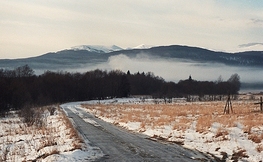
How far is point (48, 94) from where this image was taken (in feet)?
375

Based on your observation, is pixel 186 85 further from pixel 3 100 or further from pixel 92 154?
pixel 92 154

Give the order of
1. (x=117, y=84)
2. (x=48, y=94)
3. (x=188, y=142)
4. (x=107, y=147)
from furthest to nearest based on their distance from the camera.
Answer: (x=117, y=84), (x=48, y=94), (x=188, y=142), (x=107, y=147)

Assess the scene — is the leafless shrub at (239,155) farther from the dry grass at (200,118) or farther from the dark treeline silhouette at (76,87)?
the dark treeline silhouette at (76,87)

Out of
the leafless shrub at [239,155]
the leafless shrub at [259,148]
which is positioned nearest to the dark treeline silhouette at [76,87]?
the leafless shrub at [239,155]

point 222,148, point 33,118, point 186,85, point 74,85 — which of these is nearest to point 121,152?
point 222,148

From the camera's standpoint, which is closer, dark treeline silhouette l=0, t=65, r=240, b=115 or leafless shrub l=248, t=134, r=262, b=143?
leafless shrub l=248, t=134, r=262, b=143

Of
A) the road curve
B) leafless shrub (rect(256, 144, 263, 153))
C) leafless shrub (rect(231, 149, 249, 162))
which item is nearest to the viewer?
leafless shrub (rect(231, 149, 249, 162))

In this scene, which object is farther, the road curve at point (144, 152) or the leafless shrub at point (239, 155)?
the road curve at point (144, 152)

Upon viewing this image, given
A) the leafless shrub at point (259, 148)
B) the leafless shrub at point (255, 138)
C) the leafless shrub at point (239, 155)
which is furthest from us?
the leafless shrub at point (255, 138)

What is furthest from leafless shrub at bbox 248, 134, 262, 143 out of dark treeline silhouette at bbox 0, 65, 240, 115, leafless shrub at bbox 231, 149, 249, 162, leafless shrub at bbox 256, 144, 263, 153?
dark treeline silhouette at bbox 0, 65, 240, 115

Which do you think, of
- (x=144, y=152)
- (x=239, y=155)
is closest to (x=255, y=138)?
(x=239, y=155)

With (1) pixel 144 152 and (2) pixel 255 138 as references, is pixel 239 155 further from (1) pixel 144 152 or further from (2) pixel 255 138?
(1) pixel 144 152

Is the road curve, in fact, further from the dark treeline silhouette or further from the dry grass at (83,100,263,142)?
the dark treeline silhouette

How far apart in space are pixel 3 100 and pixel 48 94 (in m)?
44.3
